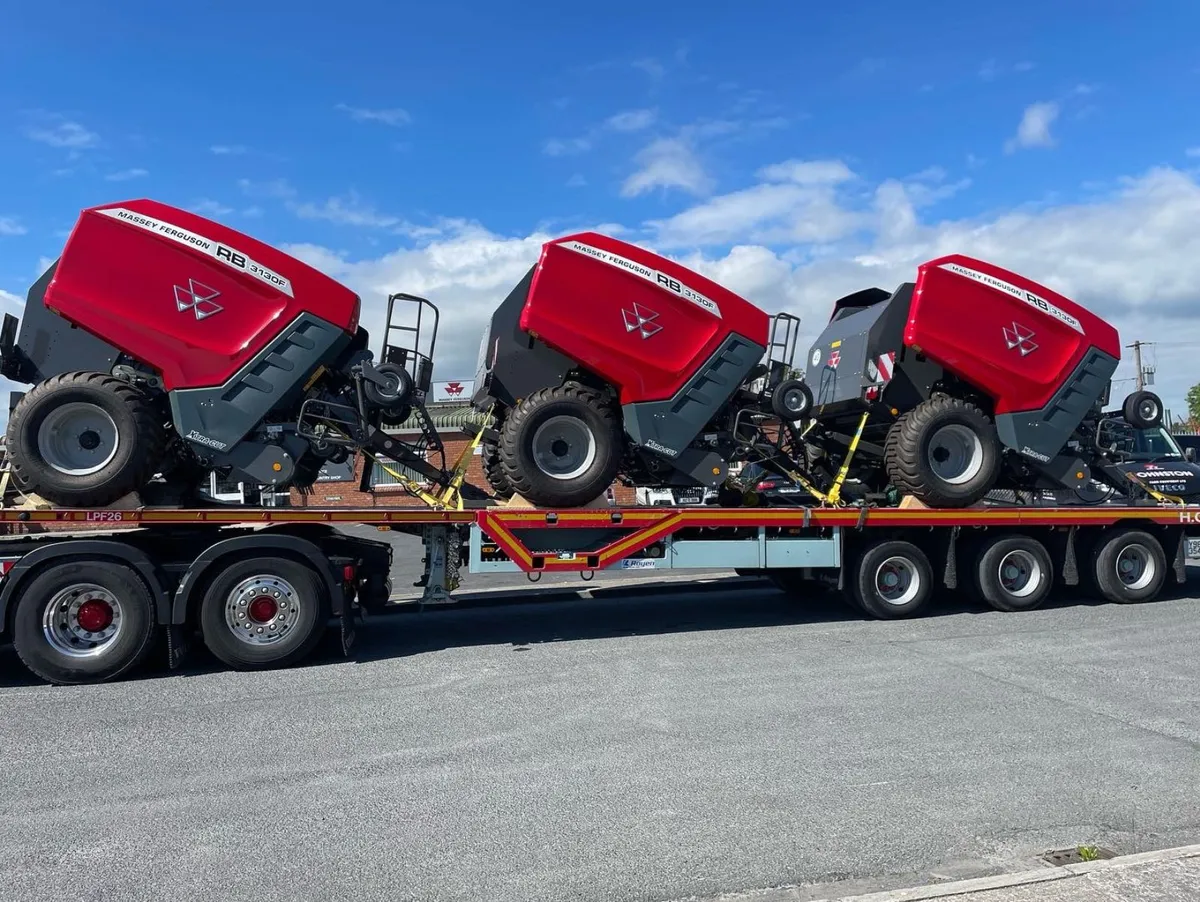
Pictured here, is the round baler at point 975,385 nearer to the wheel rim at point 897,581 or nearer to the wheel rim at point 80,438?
the wheel rim at point 897,581

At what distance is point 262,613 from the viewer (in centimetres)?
734

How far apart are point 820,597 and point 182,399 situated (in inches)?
286

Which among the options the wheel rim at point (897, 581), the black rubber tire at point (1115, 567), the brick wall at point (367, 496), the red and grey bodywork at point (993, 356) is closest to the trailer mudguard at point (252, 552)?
→ the brick wall at point (367, 496)

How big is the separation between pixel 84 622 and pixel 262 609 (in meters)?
1.26

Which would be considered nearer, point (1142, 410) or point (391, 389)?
point (391, 389)

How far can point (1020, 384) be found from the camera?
9906 mm

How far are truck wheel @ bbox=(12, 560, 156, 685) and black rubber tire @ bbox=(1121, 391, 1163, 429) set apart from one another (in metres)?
10.4

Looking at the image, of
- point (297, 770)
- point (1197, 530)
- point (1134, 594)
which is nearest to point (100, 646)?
point (297, 770)

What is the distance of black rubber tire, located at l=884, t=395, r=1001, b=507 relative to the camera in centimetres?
955

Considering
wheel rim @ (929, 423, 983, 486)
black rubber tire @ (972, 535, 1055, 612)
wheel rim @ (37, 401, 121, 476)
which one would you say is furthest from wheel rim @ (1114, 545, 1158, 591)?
wheel rim @ (37, 401, 121, 476)

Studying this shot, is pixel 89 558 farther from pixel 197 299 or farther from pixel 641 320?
pixel 641 320

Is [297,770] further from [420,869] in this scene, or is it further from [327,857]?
[420,869]

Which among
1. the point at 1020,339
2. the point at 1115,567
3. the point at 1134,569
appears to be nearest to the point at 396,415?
the point at 1020,339

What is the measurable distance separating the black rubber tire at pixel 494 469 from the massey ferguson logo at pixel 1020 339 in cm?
553
